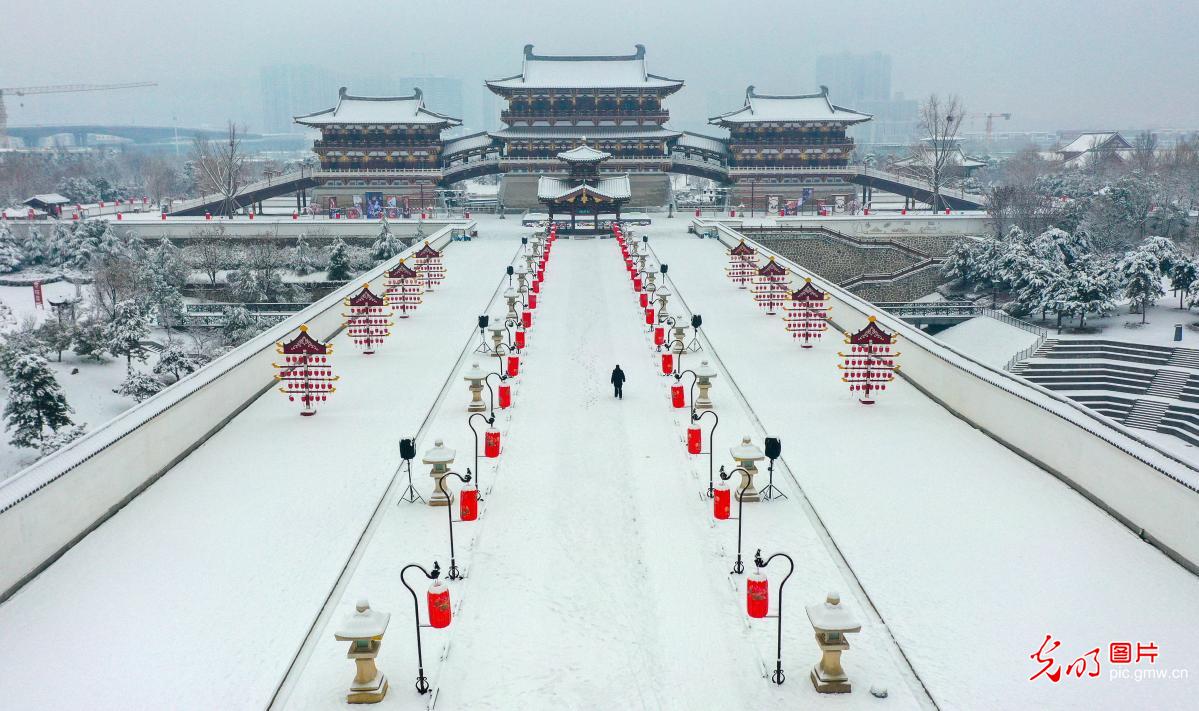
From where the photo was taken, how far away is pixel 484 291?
37.3m

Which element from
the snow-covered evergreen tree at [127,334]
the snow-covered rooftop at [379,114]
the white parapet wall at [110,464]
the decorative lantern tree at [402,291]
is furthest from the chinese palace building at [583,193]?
the white parapet wall at [110,464]

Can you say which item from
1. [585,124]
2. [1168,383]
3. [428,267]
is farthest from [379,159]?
[1168,383]

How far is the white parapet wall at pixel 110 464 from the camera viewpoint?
518 inches

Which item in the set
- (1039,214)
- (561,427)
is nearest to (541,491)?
(561,427)

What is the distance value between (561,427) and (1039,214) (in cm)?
4798

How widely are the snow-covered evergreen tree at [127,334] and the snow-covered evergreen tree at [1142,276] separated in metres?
41.7

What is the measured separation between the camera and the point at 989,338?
43.2m

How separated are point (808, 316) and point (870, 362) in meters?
5.93

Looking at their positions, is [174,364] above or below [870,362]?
below

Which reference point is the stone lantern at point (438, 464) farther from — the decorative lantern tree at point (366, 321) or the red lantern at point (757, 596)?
the decorative lantern tree at point (366, 321)

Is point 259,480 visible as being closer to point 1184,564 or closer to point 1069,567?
point 1069,567

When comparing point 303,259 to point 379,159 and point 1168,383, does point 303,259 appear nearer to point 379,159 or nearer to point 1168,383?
point 379,159

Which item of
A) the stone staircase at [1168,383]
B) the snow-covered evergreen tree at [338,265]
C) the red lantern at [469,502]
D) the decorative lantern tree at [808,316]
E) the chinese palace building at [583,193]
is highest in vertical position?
the chinese palace building at [583,193]

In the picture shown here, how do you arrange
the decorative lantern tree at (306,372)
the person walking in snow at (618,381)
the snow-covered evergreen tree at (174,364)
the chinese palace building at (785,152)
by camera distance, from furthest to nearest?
the chinese palace building at (785,152)
the snow-covered evergreen tree at (174,364)
the person walking in snow at (618,381)
the decorative lantern tree at (306,372)
